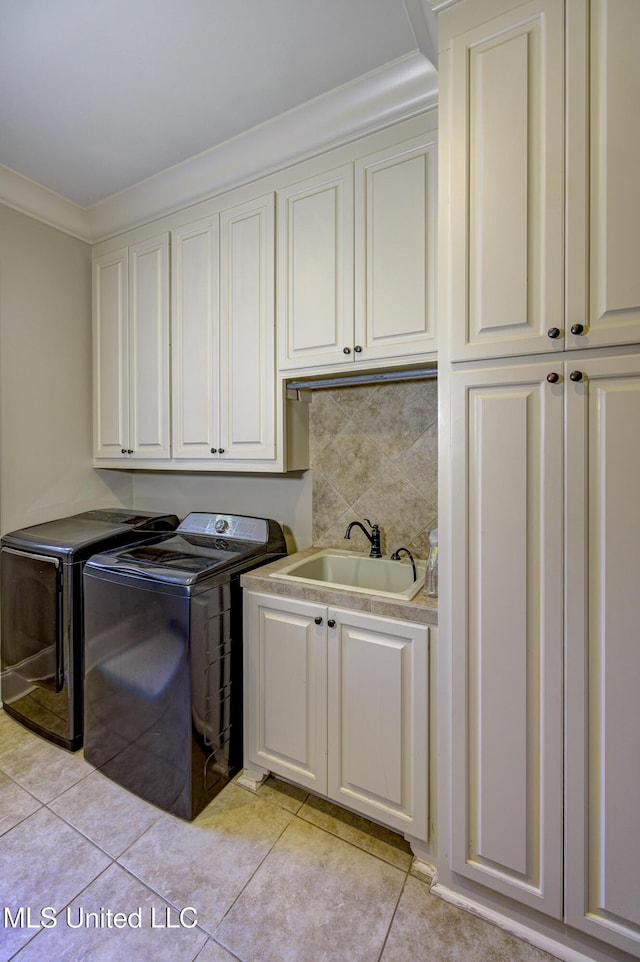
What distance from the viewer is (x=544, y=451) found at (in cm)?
108

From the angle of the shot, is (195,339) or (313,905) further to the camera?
(195,339)

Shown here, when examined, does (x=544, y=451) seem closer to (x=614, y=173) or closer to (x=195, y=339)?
(x=614, y=173)

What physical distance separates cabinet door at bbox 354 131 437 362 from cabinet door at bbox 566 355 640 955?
67cm

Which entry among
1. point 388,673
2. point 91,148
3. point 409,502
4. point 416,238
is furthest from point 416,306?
point 91,148

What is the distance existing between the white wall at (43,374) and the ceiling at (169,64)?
45cm

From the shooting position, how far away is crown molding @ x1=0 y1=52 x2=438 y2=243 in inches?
59.9

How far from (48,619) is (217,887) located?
127 centimetres

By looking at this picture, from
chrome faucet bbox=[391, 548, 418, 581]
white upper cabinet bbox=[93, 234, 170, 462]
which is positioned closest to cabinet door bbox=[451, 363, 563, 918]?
chrome faucet bbox=[391, 548, 418, 581]

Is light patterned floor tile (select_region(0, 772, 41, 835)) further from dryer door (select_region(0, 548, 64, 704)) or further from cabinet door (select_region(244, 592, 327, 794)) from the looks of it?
cabinet door (select_region(244, 592, 327, 794))

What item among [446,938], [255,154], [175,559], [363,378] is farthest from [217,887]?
[255,154]

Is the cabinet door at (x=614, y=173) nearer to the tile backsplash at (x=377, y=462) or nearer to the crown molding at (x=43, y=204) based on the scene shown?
the tile backsplash at (x=377, y=462)

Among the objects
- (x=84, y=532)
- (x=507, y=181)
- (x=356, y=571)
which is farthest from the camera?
(x=84, y=532)

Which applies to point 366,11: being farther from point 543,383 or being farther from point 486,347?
point 543,383

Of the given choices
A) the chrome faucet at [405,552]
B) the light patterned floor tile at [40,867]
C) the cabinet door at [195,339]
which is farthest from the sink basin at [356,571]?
the light patterned floor tile at [40,867]
